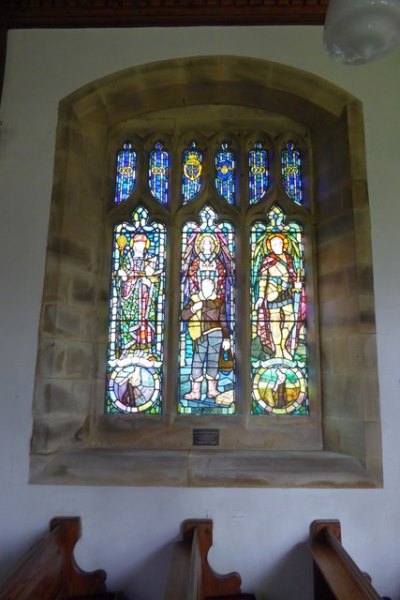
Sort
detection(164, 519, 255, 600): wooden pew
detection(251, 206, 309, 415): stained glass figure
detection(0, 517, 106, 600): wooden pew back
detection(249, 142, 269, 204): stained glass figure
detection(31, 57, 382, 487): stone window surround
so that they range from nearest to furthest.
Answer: detection(0, 517, 106, 600): wooden pew back
detection(164, 519, 255, 600): wooden pew
detection(31, 57, 382, 487): stone window surround
detection(251, 206, 309, 415): stained glass figure
detection(249, 142, 269, 204): stained glass figure

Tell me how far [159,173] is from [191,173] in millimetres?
238

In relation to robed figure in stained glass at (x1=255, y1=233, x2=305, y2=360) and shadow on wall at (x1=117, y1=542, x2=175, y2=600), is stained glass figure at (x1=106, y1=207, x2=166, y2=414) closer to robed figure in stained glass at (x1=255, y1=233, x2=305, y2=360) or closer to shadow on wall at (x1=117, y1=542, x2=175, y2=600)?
robed figure in stained glass at (x1=255, y1=233, x2=305, y2=360)

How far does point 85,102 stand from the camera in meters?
3.28

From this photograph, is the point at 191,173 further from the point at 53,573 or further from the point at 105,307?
the point at 53,573

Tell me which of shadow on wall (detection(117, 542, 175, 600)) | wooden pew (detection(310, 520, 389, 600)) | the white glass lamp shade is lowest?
shadow on wall (detection(117, 542, 175, 600))

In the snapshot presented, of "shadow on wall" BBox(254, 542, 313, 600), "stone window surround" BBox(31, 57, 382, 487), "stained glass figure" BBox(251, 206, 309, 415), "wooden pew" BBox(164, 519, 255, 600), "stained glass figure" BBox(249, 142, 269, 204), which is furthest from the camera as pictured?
"stained glass figure" BBox(249, 142, 269, 204)

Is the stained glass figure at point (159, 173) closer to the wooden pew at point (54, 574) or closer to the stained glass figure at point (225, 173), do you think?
the stained glass figure at point (225, 173)

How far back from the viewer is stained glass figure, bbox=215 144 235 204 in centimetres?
349

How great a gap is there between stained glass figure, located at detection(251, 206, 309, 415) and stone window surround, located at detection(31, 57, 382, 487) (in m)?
0.13

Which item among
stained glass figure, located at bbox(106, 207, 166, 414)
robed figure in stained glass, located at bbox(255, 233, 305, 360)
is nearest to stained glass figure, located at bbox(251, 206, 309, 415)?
robed figure in stained glass, located at bbox(255, 233, 305, 360)

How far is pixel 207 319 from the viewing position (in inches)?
129

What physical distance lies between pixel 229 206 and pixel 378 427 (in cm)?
177

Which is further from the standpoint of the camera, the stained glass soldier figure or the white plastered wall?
the stained glass soldier figure

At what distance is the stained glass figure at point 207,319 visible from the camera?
3189 mm
